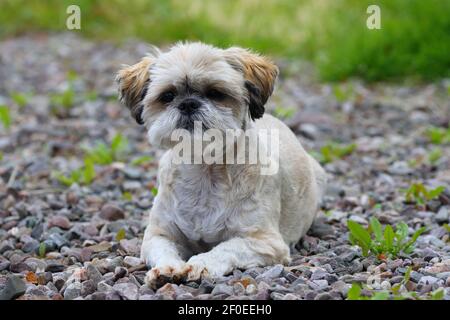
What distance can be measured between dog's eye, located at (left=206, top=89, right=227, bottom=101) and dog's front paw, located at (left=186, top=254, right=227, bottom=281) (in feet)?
3.27

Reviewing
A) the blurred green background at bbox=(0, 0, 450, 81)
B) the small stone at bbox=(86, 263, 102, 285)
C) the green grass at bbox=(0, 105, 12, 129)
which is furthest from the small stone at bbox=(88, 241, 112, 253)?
the blurred green background at bbox=(0, 0, 450, 81)

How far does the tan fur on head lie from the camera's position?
228 inches

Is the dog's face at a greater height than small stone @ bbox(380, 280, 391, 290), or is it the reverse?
the dog's face

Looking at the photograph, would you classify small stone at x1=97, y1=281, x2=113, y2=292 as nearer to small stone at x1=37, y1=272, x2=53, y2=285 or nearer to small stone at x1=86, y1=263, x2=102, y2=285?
small stone at x1=86, y1=263, x2=102, y2=285

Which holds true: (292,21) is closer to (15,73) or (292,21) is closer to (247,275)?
(15,73)

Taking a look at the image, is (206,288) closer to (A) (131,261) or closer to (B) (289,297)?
(B) (289,297)

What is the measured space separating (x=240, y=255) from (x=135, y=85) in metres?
1.34

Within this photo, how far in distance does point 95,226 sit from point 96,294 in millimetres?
2055

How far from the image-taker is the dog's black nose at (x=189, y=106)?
5.50 meters

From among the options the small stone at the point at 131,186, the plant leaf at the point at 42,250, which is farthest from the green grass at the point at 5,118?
the plant leaf at the point at 42,250

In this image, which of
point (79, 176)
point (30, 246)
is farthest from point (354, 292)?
point (79, 176)

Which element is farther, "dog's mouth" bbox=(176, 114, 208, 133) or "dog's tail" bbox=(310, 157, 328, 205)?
"dog's tail" bbox=(310, 157, 328, 205)

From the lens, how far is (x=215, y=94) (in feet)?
18.5

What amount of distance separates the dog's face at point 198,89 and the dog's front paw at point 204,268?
79cm
